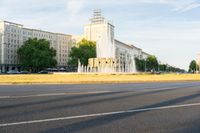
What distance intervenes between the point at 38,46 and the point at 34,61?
861 centimetres

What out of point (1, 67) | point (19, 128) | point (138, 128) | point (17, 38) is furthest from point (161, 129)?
point (17, 38)

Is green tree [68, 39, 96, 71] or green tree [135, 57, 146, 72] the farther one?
green tree [135, 57, 146, 72]

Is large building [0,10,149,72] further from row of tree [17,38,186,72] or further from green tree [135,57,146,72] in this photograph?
row of tree [17,38,186,72]

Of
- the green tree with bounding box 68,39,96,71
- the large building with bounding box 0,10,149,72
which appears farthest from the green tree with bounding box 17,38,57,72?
the large building with bounding box 0,10,149,72

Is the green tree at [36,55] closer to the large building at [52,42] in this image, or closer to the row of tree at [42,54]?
the row of tree at [42,54]

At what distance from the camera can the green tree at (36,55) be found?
127125 mm

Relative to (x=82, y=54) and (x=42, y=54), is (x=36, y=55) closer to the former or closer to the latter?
(x=42, y=54)

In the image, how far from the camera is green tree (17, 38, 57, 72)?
5005 inches

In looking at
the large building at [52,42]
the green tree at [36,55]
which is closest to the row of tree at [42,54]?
the green tree at [36,55]

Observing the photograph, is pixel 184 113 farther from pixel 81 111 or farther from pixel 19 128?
pixel 19 128

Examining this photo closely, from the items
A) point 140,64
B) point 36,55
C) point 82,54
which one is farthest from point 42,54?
point 140,64

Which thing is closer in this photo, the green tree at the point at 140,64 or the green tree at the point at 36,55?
the green tree at the point at 36,55

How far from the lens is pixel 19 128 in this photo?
7.14 m

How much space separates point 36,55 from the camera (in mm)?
128500
